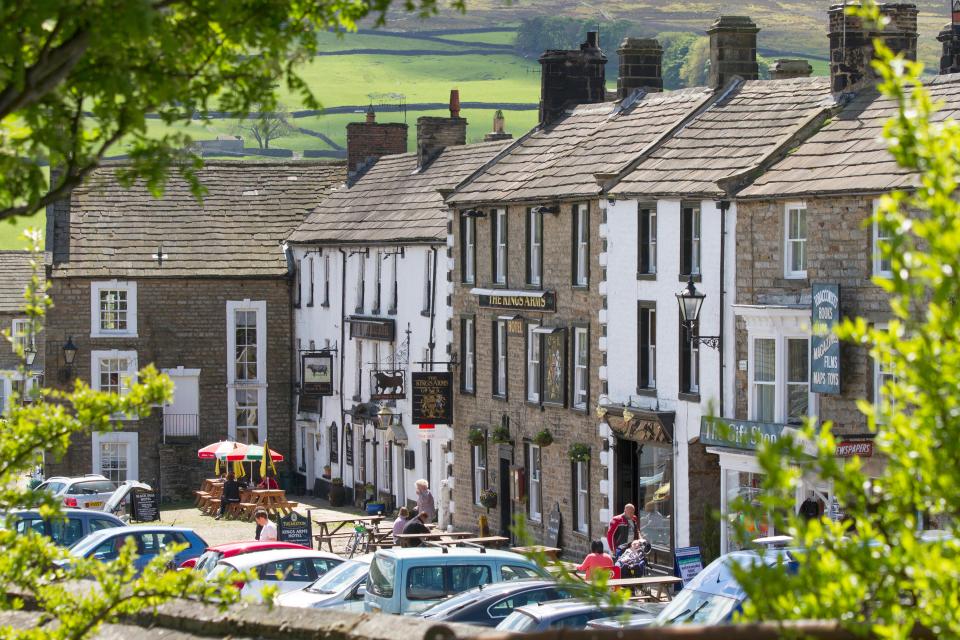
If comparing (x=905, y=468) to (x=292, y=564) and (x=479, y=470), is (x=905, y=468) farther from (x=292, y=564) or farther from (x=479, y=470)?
(x=479, y=470)

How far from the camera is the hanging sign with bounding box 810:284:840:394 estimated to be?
27609 mm

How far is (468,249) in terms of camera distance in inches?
1644

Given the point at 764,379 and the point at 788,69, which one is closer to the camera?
the point at 764,379

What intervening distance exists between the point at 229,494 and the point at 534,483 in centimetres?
1250

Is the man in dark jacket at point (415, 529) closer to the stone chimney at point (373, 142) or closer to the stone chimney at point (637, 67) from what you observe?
the stone chimney at point (637, 67)

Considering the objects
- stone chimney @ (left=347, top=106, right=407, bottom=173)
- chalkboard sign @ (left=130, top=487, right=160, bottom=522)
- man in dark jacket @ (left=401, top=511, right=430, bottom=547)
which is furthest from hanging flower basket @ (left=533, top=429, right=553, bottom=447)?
stone chimney @ (left=347, top=106, right=407, bottom=173)

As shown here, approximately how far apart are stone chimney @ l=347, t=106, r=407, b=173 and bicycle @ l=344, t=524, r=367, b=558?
2303 cm

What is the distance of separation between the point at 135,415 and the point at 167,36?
3264mm

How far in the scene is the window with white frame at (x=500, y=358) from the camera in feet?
130

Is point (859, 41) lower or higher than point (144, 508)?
higher

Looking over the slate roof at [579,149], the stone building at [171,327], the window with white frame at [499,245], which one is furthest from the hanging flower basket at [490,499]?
the stone building at [171,327]

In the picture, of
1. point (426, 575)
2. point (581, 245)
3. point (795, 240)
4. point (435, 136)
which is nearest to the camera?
point (426, 575)

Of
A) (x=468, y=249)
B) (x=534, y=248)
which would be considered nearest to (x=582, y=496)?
(x=534, y=248)

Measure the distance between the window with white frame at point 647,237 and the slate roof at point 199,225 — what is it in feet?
79.5
